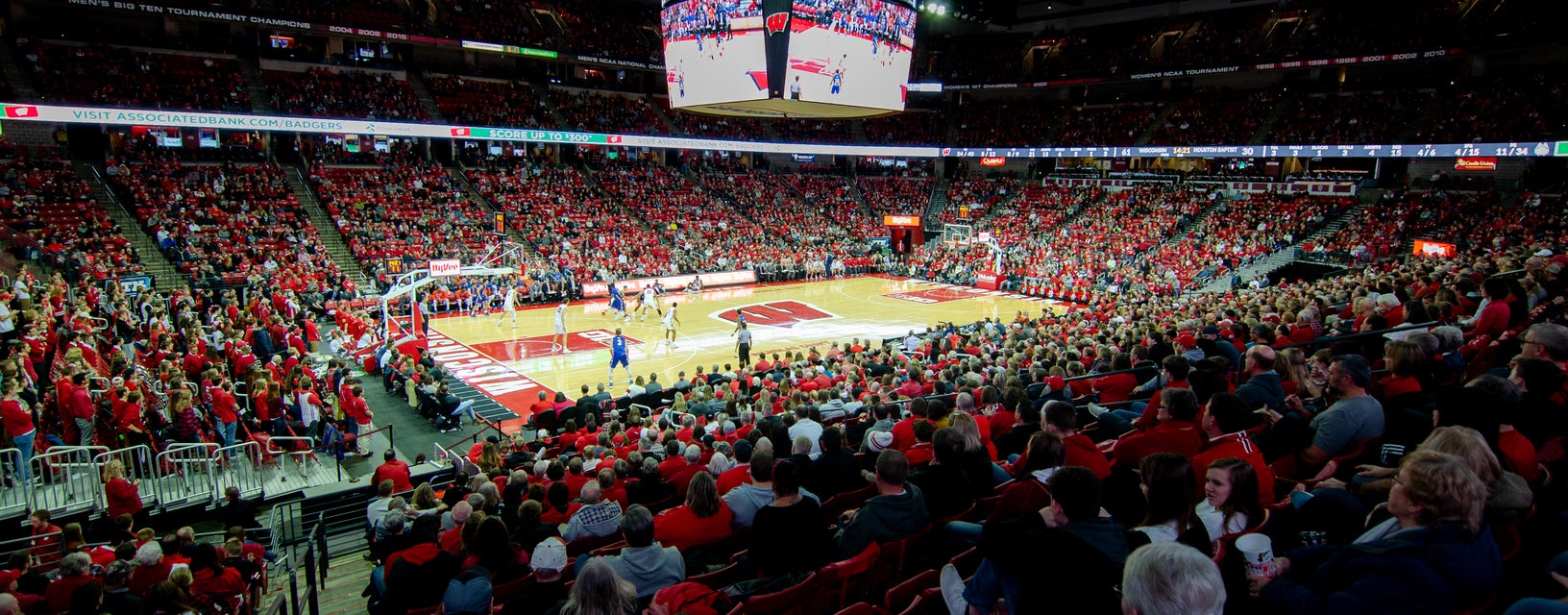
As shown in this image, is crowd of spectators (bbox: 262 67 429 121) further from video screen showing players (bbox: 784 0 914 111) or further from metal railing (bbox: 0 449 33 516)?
metal railing (bbox: 0 449 33 516)

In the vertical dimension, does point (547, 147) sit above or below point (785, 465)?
above

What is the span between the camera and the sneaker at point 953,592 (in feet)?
12.4

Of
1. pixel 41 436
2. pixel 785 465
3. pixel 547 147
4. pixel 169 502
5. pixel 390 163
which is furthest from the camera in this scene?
pixel 547 147

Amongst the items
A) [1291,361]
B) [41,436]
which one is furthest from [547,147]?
[1291,361]

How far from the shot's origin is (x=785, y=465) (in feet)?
15.5

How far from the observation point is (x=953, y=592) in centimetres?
391

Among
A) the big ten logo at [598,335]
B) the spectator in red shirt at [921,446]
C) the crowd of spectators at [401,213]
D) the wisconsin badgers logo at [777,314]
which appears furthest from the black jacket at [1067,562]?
the crowd of spectators at [401,213]

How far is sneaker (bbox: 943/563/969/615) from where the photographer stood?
12.4 ft

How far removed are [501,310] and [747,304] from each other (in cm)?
955

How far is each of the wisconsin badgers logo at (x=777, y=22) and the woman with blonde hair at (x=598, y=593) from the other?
58.0 ft

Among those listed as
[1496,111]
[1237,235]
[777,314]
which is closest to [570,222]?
[777,314]

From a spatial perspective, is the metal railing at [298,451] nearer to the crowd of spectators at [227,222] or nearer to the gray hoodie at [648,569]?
the gray hoodie at [648,569]

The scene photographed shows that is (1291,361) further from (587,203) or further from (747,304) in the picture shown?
(587,203)

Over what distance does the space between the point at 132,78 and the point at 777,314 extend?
26.5m
